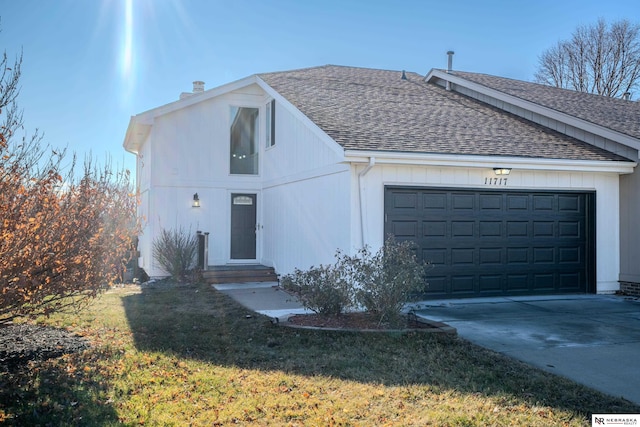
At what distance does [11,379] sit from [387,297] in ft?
15.1

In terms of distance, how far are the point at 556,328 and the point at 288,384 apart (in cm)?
457

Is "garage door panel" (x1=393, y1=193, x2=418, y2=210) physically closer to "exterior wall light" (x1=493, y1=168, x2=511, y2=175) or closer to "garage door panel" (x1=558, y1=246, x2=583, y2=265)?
"exterior wall light" (x1=493, y1=168, x2=511, y2=175)

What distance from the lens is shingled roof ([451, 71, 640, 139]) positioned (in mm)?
12227

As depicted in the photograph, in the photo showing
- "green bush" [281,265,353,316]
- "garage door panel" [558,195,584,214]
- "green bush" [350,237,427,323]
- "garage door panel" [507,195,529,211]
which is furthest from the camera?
"garage door panel" [558,195,584,214]

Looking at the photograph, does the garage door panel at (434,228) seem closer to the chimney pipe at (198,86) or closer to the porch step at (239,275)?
the porch step at (239,275)

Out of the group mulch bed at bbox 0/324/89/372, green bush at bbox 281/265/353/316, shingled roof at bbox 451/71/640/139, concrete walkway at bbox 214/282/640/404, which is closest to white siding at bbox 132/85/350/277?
concrete walkway at bbox 214/282/640/404

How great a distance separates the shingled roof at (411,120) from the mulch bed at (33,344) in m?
5.26

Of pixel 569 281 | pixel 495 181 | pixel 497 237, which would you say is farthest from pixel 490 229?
pixel 569 281

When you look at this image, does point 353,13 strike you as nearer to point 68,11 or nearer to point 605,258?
point 68,11

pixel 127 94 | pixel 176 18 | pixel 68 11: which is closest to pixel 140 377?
pixel 68 11

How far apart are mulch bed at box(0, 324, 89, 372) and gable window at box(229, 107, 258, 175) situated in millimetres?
8403

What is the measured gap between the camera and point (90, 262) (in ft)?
23.0

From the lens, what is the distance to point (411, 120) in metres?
12.0

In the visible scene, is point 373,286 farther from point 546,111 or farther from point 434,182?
point 546,111
